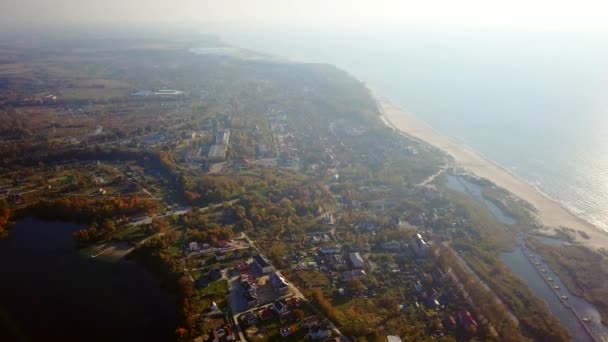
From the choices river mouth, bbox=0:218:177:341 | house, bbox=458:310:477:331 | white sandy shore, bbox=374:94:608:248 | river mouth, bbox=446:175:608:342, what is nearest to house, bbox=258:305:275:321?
river mouth, bbox=0:218:177:341

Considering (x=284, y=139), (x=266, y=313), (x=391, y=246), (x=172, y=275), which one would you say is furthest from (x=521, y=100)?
(x=172, y=275)

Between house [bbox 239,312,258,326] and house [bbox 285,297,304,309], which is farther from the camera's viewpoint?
house [bbox 285,297,304,309]

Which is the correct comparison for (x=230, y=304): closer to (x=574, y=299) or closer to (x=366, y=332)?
(x=366, y=332)

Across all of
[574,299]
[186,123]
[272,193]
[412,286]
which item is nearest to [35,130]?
[186,123]

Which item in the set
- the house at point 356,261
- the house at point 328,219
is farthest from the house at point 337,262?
the house at point 328,219

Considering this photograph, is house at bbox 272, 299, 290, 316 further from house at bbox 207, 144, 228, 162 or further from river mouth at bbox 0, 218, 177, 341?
house at bbox 207, 144, 228, 162

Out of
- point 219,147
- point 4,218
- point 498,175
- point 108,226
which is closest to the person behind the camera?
point 108,226

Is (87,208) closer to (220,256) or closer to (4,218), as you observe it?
(4,218)
